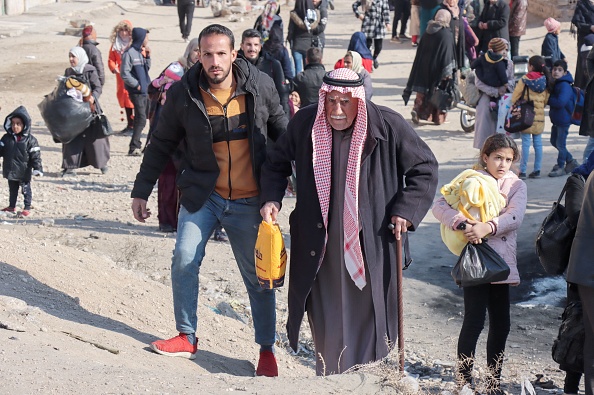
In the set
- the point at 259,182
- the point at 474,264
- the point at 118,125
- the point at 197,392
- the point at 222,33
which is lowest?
the point at 118,125

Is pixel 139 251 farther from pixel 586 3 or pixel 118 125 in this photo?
pixel 586 3

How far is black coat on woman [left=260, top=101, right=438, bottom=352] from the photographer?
196 inches

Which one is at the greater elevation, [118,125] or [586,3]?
[586,3]

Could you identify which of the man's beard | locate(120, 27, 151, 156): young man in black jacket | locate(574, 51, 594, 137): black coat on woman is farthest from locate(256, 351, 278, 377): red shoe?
locate(120, 27, 151, 156): young man in black jacket

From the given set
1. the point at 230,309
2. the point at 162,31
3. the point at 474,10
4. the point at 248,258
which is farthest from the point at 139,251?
the point at 162,31

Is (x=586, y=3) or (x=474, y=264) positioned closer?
(x=474, y=264)

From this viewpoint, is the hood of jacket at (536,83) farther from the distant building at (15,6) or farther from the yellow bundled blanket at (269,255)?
the distant building at (15,6)

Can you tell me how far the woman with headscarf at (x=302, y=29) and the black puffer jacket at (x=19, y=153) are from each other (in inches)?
272

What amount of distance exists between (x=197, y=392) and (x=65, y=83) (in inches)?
322

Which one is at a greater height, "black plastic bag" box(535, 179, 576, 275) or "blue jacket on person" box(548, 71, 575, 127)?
"black plastic bag" box(535, 179, 576, 275)

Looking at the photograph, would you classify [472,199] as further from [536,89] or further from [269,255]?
[536,89]

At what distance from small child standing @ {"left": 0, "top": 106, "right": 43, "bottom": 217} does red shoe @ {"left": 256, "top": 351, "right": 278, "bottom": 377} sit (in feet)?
18.4

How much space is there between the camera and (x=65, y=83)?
11961mm

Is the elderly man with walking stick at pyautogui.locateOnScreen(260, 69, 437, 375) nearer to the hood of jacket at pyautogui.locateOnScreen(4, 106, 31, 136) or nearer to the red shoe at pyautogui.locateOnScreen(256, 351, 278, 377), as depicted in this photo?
the red shoe at pyautogui.locateOnScreen(256, 351, 278, 377)
